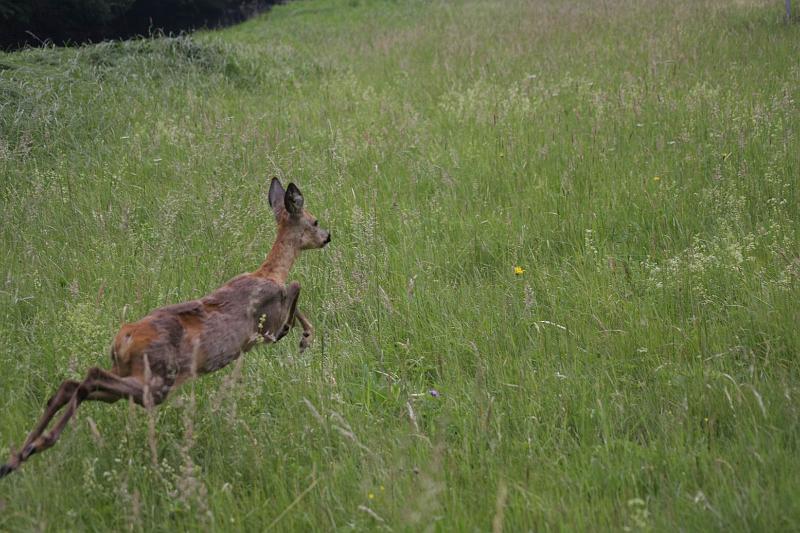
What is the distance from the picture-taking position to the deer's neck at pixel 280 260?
3441mm

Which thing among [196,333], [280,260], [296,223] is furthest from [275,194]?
[196,333]

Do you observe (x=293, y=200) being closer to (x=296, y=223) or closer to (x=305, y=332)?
(x=296, y=223)

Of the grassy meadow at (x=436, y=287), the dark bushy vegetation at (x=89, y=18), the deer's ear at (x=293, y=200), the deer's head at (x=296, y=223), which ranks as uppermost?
the dark bushy vegetation at (x=89, y=18)

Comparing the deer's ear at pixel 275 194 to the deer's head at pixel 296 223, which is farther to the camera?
the deer's ear at pixel 275 194

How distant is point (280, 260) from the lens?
3.52 metres

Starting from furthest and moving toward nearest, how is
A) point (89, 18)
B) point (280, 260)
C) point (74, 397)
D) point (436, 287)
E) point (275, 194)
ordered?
1. point (89, 18)
2. point (436, 287)
3. point (275, 194)
4. point (280, 260)
5. point (74, 397)

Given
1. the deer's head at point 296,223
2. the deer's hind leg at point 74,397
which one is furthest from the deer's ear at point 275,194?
the deer's hind leg at point 74,397

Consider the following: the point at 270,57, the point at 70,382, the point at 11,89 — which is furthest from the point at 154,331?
the point at 270,57

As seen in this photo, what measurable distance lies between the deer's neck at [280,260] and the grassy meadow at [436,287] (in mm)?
413

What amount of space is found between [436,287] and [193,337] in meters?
1.77

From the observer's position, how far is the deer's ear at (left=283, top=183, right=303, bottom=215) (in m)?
3.52

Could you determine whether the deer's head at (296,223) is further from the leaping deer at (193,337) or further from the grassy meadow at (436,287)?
the grassy meadow at (436,287)

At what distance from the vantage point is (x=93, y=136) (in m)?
7.26

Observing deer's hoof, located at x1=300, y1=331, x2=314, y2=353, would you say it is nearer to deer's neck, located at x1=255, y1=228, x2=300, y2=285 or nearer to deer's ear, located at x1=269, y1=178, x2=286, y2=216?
deer's neck, located at x1=255, y1=228, x2=300, y2=285
